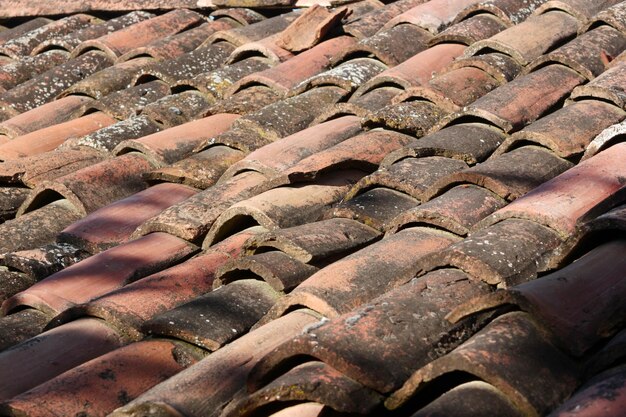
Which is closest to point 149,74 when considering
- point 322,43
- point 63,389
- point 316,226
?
point 322,43

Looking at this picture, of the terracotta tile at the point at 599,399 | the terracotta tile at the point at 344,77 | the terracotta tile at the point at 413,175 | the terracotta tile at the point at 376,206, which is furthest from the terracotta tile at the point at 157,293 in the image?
the terracotta tile at the point at 344,77

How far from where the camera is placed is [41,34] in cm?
681

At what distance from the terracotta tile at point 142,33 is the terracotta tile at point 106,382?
3461 mm

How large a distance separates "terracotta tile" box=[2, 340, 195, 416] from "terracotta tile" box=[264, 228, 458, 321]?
0.98 ft

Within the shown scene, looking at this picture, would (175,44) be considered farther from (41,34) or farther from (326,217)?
(326,217)

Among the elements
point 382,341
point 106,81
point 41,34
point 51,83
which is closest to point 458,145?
point 382,341

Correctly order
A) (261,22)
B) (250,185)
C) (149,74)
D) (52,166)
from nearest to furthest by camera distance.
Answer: (250,185)
(52,166)
(149,74)
(261,22)

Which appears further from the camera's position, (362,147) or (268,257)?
(362,147)

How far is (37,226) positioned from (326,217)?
46.3 inches

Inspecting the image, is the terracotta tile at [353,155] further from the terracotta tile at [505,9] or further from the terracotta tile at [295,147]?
the terracotta tile at [505,9]

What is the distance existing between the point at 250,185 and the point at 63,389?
4.87 feet

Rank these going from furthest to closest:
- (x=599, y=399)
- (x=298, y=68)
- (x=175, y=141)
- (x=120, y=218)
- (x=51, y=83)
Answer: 1. (x=51, y=83)
2. (x=298, y=68)
3. (x=175, y=141)
4. (x=120, y=218)
5. (x=599, y=399)

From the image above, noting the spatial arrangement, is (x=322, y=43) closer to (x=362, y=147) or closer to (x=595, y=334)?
(x=362, y=147)

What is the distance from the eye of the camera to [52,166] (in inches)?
179
